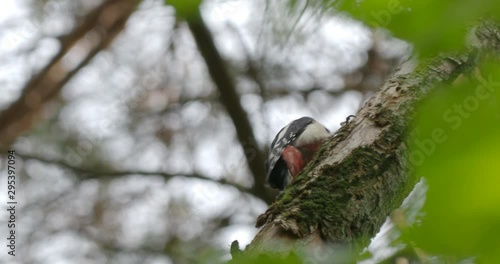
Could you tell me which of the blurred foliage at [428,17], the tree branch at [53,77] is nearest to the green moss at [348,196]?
the blurred foliage at [428,17]

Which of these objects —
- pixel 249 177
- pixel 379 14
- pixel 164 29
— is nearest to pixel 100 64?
pixel 164 29

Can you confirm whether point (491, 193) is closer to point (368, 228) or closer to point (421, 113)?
point (421, 113)

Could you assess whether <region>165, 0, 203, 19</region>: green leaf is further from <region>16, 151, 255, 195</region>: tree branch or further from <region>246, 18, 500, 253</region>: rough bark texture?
<region>16, 151, 255, 195</region>: tree branch

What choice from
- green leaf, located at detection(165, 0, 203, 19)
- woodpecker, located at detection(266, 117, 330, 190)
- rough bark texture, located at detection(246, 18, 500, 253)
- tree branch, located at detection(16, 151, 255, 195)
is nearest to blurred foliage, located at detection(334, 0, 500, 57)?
green leaf, located at detection(165, 0, 203, 19)

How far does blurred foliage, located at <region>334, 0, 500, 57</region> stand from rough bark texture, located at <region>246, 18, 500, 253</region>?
0.68 m

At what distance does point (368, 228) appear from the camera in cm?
141

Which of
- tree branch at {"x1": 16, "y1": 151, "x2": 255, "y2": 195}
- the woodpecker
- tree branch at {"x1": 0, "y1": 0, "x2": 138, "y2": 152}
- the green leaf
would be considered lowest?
the green leaf

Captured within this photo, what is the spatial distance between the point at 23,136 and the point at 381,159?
2498 millimetres

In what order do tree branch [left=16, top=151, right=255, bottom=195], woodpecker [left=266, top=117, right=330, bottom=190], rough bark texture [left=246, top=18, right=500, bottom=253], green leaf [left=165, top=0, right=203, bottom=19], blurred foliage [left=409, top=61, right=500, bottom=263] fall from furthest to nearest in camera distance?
tree branch [left=16, top=151, right=255, bottom=195] < woodpecker [left=266, top=117, right=330, bottom=190] < rough bark texture [left=246, top=18, right=500, bottom=253] < green leaf [left=165, top=0, right=203, bottom=19] < blurred foliage [left=409, top=61, right=500, bottom=263]

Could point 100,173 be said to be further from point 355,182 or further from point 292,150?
point 355,182

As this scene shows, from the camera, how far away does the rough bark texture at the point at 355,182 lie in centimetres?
132

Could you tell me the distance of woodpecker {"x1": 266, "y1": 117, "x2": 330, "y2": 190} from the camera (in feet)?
10.8

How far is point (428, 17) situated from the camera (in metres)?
0.43

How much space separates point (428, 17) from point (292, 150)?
290 centimetres
